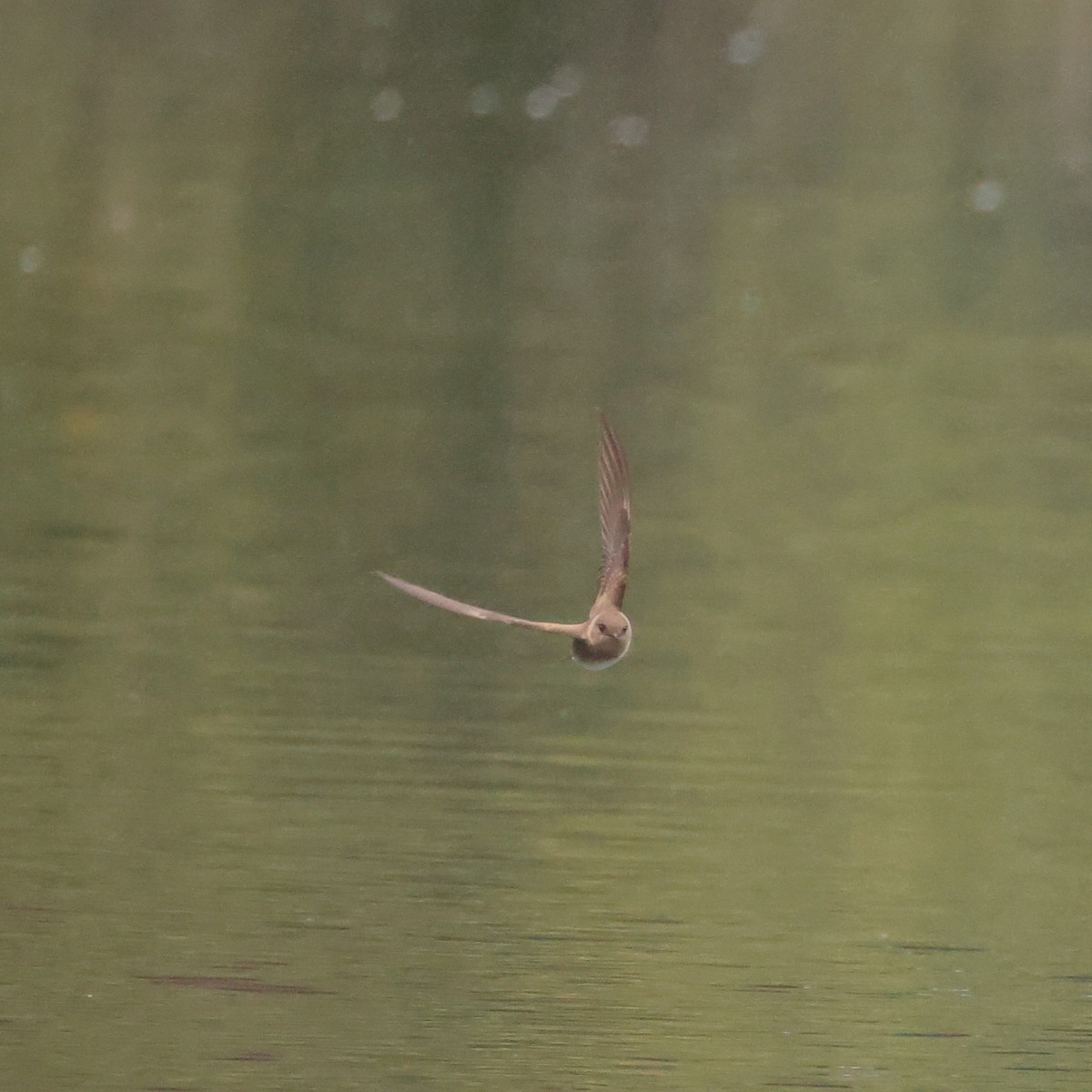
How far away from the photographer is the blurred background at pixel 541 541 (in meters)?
7.42

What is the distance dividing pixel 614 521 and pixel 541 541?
18.8ft

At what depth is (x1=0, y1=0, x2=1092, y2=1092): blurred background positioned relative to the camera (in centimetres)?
742

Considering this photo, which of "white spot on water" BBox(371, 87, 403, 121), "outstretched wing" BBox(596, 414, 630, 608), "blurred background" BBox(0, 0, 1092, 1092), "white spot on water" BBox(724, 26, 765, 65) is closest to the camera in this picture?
"outstretched wing" BBox(596, 414, 630, 608)

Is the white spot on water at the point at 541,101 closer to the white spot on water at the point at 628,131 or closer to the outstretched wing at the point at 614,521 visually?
the white spot on water at the point at 628,131

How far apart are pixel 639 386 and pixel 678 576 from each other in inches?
164

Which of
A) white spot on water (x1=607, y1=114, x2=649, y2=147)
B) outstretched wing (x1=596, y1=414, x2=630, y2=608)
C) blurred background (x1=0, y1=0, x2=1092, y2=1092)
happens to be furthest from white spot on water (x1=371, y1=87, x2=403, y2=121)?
outstretched wing (x1=596, y1=414, x2=630, y2=608)

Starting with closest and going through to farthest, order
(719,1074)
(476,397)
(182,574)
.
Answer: (719,1074) < (182,574) < (476,397)

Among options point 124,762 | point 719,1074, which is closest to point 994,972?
point 719,1074

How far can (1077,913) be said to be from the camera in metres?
8.33

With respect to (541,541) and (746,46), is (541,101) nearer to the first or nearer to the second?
(746,46)

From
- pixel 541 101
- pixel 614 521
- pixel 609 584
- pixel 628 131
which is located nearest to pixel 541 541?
pixel 614 521

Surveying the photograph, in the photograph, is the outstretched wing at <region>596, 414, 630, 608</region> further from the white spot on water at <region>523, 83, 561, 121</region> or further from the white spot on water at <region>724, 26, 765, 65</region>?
the white spot on water at <region>724, 26, 765, 65</region>

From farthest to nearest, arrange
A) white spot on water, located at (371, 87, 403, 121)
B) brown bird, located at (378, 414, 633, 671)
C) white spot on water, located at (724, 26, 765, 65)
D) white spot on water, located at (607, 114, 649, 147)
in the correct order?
white spot on water, located at (724, 26, 765, 65), white spot on water, located at (607, 114, 649, 147), white spot on water, located at (371, 87, 403, 121), brown bird, located at (378, 414, 633, 671)

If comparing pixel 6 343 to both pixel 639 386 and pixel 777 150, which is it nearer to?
pixel 639 386
